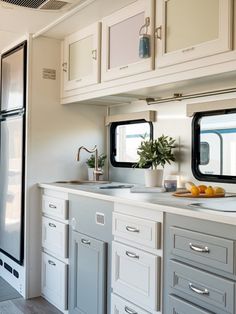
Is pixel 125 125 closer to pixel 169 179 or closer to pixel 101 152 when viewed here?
pixel 101 152

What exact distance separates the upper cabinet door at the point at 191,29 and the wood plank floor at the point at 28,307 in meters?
1.95

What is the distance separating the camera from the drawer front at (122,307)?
2.13m

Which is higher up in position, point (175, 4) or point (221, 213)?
point (175, 4)

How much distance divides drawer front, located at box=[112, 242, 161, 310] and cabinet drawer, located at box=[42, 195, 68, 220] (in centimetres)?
67

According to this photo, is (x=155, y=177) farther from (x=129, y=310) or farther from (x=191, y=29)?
(x=191, y=29)

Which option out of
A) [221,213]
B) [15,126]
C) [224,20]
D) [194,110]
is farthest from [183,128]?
[15,126]

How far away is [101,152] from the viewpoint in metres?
3.58

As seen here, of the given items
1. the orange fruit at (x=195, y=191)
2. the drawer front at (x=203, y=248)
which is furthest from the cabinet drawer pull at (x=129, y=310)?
the orange fruit at (x=195, y=191)

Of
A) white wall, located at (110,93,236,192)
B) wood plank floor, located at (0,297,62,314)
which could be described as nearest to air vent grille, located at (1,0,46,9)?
white wall, located at (110,93,236,192)

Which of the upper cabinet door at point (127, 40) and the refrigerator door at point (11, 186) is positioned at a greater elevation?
the upper cabinet door at point (127, 40)

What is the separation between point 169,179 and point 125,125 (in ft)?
3.05

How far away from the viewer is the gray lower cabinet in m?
1.60

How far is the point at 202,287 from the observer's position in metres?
1.72

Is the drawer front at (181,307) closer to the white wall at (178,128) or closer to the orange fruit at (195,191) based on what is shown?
the orange fruit at (195,191)
